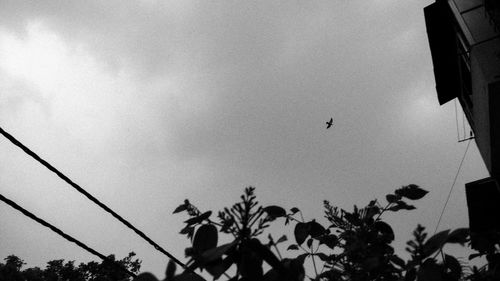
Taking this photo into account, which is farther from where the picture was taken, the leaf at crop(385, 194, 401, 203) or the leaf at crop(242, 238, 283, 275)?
the leaf at crop(385, 194, 401, 203)

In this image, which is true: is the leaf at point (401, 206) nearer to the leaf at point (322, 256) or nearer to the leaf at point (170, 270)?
the leaf at point (322, 256)

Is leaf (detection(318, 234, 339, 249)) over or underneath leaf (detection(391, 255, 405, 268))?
over

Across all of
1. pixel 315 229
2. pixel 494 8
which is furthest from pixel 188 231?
pixel 494 8

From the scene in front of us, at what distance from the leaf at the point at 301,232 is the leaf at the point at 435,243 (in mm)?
926

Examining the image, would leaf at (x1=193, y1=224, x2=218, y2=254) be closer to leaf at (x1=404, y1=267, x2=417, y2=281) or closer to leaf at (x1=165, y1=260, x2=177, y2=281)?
leaf at (x1=165, y1=260, x2=177, y2=281)

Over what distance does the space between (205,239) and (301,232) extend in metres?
1.01

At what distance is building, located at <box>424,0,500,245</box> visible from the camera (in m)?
5.90

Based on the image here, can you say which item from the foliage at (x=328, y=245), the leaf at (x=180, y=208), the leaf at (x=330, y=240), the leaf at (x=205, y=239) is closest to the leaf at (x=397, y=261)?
the foliage at (x=328, y=245)

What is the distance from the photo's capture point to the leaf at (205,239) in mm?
1199

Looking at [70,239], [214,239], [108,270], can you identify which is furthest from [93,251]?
[108,270]

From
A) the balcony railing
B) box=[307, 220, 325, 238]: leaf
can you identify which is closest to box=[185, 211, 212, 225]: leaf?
box=[307, 220, 325, 238]: leaf

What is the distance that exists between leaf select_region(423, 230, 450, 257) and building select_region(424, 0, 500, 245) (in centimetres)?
521

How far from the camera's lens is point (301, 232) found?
6.77 feet

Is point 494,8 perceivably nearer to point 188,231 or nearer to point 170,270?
point 188,231
